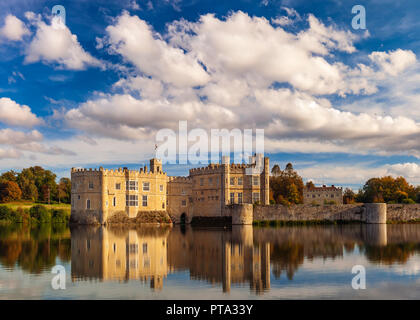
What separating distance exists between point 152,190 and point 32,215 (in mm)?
25153

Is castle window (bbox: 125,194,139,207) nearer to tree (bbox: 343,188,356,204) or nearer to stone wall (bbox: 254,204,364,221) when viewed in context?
stone wall (bbox: 254,204,364,221)

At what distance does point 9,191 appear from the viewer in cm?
7800

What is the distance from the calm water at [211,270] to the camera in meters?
14.8

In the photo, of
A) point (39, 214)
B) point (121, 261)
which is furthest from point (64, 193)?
point (121, 261)

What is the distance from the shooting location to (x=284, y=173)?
80312mm

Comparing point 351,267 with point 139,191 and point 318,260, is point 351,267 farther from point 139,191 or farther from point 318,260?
point 139,191

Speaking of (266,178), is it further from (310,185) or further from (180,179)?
(310,185)

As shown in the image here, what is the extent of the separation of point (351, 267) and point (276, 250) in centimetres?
649

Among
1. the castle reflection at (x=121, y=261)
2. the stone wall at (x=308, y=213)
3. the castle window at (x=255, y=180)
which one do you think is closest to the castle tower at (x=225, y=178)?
the castle window at (x=255, y=180)

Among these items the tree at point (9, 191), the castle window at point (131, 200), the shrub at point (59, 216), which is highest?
the tree at point (9, 191)

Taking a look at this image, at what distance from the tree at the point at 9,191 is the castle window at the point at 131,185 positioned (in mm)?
34509

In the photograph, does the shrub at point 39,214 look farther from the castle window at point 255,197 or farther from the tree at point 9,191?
the castle window at point 255,197

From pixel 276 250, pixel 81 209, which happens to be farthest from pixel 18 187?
pixel 276 250

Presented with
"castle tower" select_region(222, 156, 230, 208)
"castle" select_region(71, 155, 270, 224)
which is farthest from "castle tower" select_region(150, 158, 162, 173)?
"castle tower" select_region(222, 156, 230, 208)
